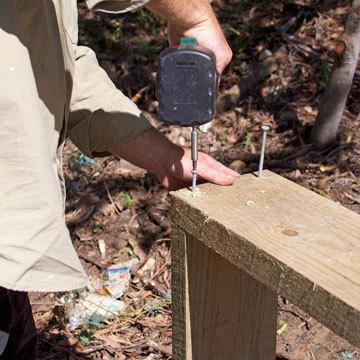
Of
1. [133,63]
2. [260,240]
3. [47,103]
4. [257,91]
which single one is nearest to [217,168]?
[260,240]

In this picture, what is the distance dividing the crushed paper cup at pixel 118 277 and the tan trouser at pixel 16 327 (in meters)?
0.94

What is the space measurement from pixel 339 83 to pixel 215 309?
2147mm

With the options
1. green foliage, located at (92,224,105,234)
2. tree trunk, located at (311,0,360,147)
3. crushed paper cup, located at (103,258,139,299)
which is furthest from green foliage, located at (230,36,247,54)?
crushed paper cup, located at (103,258,139,299)

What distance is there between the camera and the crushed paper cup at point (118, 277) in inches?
122

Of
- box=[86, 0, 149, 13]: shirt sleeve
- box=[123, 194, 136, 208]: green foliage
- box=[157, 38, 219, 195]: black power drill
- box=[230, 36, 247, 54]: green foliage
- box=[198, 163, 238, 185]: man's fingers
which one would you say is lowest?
box=[123, 194, 136, 208]: green foliage

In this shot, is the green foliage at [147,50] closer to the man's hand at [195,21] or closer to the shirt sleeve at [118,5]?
the man's hand at [195,21]

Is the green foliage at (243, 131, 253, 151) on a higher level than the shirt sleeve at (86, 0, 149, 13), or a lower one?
lower

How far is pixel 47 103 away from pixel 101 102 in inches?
13.4

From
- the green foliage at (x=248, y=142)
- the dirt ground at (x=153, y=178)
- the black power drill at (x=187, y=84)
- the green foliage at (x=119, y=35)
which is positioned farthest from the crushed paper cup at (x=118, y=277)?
the green foliage at (x=119, y=35)

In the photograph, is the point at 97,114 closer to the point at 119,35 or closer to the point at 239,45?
the point at 239,45

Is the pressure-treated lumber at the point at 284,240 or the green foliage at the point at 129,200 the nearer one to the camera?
the pressure-treated lumber at the point at 284,240

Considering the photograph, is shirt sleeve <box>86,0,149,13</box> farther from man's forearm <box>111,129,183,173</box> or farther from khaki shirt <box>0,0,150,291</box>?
man's forearm <box>111,129,183,173</box>

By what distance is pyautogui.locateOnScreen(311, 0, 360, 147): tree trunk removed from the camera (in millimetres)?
3272

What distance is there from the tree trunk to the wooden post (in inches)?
77.4
